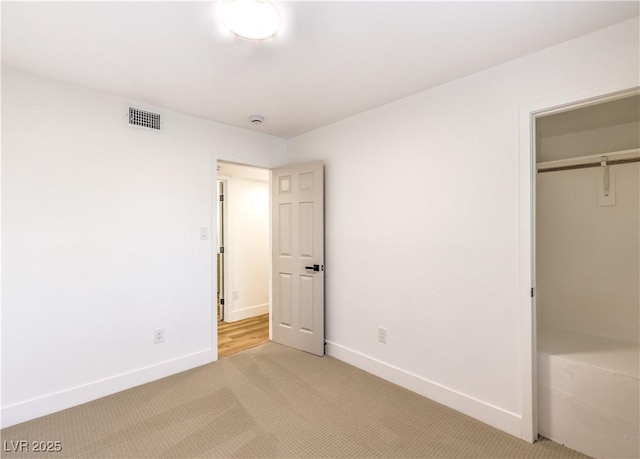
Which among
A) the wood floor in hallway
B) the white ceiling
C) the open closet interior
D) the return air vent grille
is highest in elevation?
the white ceiling

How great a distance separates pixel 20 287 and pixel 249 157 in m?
2.14

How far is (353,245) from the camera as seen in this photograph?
2.95 meters

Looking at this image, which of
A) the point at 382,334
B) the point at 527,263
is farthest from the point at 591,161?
the point at 382,334

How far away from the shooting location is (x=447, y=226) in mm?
2268

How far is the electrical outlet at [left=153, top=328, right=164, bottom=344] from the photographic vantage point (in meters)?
2.65

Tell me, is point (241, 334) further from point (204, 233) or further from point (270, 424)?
point (270, 424)

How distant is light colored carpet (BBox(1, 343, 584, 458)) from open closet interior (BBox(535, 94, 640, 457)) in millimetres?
249

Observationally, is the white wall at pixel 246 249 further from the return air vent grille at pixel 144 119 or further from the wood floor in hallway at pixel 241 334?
the return air vent grille at pixel 144 119

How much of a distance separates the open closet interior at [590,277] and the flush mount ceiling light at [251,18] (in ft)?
6.27

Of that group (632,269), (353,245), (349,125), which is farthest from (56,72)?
(632,269)

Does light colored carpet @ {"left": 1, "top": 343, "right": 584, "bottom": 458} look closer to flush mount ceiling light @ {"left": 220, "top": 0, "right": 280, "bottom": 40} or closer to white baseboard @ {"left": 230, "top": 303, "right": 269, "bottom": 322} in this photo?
white baseboard @ {"left": 230, "top": 303, "right": 269, "bottom": 322}

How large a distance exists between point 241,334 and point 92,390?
169 cm

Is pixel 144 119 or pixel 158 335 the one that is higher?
pixel 144 119

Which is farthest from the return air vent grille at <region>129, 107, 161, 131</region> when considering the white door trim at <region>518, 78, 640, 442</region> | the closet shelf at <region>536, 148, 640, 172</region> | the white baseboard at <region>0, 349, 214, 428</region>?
the closet shelf at <region>536, 148, 640, 172</region>
